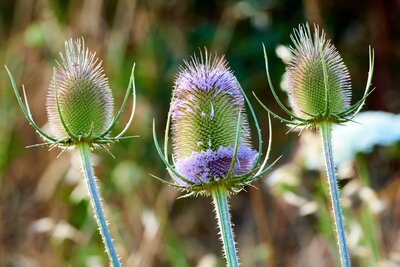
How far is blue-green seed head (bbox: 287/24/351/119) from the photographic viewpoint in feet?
4.81

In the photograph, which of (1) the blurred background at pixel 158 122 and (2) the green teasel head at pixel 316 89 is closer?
(2) the green teasel head at pixel 316 89

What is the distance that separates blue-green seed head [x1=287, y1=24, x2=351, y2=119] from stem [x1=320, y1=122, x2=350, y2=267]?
0.12 feet

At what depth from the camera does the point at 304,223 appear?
16.2 feet

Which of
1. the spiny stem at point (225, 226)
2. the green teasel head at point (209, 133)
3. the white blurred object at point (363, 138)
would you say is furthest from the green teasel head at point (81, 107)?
the white blurred object at point (363, 138)

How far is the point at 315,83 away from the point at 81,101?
18.4 inches

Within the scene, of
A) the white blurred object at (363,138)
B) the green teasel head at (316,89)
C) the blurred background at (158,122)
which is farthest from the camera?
the blurred background at (158,122)

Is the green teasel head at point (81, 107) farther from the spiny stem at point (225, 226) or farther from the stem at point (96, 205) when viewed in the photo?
the spiny stem at point (225, 226)

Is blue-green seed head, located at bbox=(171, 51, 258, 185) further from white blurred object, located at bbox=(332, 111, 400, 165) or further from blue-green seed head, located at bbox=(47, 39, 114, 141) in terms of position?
white blurred object, located at bbox=(332, 111, 400, 165)

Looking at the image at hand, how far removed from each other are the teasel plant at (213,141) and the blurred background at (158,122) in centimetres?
206

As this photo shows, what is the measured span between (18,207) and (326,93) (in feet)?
13.7

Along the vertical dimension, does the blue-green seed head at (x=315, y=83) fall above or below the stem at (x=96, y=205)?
above

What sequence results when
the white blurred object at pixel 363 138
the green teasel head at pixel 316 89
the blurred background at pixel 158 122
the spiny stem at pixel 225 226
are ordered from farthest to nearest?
the blurred background at pixel 158 122
the white blurred object at pixel 363 138
the green teasel head at pixel 316 89
the spiny stem at pixel 225 226

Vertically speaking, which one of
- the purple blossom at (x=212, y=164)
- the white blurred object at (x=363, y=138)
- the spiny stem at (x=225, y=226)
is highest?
the white blurred object at (x=363, y=138)

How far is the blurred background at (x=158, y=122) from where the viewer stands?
4.11m
